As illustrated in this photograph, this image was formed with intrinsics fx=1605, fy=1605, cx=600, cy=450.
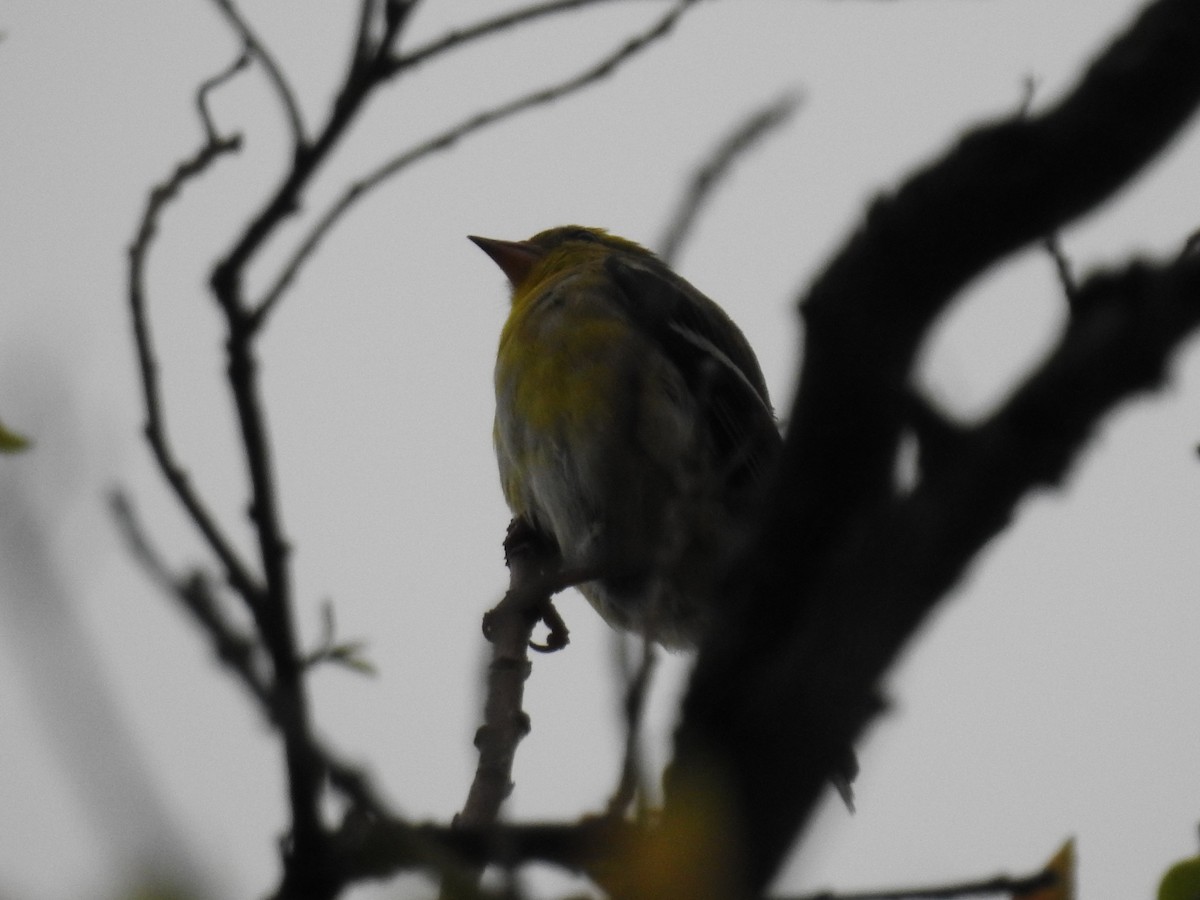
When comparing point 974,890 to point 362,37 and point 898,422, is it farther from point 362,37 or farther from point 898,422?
point 362,37

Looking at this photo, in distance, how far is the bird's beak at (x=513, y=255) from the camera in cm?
704

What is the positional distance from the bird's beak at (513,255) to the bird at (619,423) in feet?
2.72

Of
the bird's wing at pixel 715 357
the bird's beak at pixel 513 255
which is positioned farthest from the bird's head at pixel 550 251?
the bird's wing at pixel 715 357

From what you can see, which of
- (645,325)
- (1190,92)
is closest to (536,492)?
(645,325)

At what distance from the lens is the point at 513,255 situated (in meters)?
7.09

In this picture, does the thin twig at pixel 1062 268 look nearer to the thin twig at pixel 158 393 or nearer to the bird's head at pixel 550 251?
the thin twig at pixel 158 393

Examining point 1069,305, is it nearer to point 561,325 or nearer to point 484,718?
point 484,718

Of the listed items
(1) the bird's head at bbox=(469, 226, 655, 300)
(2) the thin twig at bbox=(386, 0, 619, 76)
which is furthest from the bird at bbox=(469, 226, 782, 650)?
(2) the thin twig at bbox=(386, 0, 619, 76)

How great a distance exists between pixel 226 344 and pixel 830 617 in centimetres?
73

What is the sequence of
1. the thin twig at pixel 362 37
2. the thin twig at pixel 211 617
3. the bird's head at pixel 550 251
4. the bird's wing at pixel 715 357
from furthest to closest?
the bird's head at pixel 550 251
the bird's wing at pixel 715 357
the thin twig at pixel 362 37
the thin twig at pixel 211 617

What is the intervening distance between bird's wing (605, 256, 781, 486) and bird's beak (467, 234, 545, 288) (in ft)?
2.44

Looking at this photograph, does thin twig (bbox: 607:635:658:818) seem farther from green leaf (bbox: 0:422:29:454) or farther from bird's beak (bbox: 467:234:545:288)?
bird's beak (bbox: 467:234:545:288)

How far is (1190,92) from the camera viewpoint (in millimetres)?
1559

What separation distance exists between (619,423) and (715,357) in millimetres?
734
